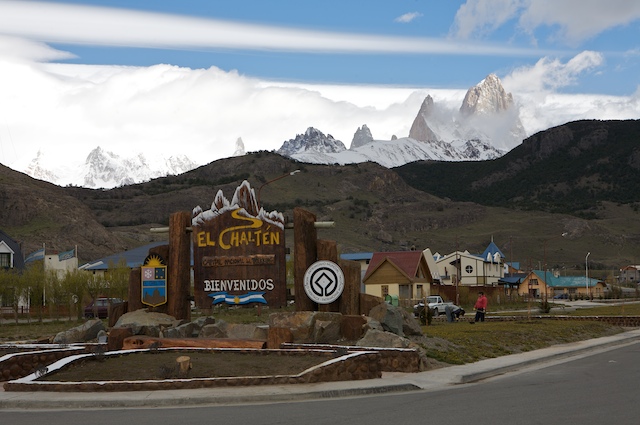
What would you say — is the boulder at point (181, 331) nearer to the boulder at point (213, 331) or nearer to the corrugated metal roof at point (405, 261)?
the boulder at point (213, 331)

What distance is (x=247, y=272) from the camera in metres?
30.0

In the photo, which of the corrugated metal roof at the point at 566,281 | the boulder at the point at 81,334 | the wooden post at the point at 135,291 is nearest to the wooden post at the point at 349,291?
the wooden post at the point at 135,291

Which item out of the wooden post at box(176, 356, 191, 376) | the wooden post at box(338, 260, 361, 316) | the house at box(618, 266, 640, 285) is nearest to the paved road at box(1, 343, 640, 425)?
the wooden post at box(176, 356, 191, 376)

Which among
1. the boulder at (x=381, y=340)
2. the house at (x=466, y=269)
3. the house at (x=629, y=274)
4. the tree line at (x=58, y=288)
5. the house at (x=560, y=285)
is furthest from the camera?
the house at (x=629, y=274)

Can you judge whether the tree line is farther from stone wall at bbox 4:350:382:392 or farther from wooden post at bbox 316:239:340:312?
stone wall at bbox 4:350:382:392

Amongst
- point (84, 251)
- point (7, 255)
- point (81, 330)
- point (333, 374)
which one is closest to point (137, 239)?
point (84, 251)

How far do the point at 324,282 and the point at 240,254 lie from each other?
3.33m

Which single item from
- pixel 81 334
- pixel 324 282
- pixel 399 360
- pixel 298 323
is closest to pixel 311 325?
pixel 298 323

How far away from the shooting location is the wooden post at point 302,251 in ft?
95.1

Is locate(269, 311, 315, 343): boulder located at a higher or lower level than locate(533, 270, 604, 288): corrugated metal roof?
lower

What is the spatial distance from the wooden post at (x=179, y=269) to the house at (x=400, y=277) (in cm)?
5073

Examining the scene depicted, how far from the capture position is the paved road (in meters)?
14.6

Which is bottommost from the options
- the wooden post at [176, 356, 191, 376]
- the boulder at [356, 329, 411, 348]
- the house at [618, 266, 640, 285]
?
the wooden post at [176, 356, 191, 376]

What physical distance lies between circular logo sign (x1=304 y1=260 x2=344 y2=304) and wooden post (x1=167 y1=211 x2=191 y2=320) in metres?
4.89
